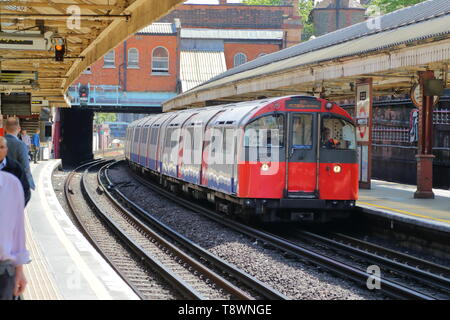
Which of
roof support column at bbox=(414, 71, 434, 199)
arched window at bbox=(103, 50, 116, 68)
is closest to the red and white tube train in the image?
roof support column at bbox=(414, 71, 434, 199)

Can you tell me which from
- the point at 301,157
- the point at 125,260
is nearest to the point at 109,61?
the point at 301,157

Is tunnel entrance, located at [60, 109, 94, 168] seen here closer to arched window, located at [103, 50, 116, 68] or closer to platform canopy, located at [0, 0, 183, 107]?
arched window, located at [103, 50, 116, 68]

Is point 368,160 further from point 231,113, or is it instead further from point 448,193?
point 231,113

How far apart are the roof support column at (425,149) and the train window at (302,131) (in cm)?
383

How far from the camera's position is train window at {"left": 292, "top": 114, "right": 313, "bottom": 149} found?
1495 cm

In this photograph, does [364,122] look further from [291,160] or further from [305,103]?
[291,160]

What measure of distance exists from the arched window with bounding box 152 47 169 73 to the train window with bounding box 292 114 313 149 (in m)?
36.7

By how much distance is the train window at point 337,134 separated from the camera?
15.0 metres

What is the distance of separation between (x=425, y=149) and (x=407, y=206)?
2.43 meters

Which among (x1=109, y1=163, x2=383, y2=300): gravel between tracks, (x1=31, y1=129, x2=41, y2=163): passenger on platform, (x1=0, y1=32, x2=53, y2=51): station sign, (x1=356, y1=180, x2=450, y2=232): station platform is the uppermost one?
(x1=0, y1=32, x2=53, y2=51): station sign

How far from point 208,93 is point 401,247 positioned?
1830cm

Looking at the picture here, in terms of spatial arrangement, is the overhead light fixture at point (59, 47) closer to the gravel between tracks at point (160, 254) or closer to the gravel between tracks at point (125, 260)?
the gravel between tracks at point (125, 260)

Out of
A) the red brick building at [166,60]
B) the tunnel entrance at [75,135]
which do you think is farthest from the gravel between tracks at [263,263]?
the tunnel entrance at [75,135]

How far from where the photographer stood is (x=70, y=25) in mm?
12867
